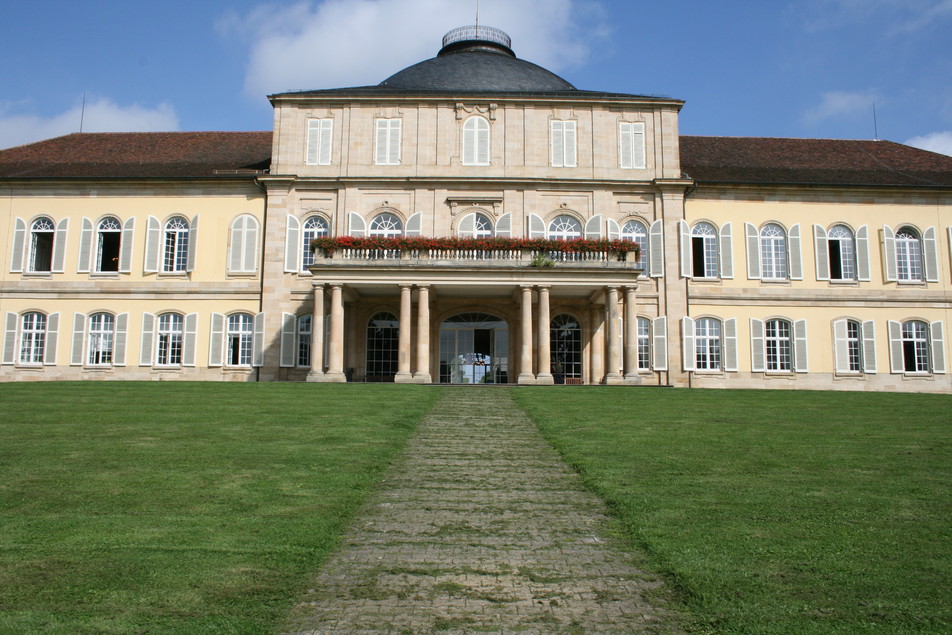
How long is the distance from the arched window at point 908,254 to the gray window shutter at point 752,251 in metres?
5.50

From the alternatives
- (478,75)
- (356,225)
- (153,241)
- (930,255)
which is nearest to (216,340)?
(153,241)

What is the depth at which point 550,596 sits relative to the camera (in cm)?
515

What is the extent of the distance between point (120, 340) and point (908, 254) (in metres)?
30.1

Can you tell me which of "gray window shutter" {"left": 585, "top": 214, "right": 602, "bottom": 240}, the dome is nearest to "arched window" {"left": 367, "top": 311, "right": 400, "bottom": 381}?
"gray window shutter" {"left": 585, "top": 214, "right": 602, "bottom": 240}

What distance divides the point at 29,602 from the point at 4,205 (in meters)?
29.3

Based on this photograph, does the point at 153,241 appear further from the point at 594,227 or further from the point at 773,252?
the point at 773,252

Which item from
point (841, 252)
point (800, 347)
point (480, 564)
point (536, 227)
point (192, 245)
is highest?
point (536, 227)

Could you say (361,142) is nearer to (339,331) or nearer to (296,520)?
(339,331)

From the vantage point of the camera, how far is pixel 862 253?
28.4m

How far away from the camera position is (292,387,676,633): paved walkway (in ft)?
15.6

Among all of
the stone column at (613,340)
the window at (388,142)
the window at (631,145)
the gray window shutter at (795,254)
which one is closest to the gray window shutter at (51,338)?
the window at (388,142)

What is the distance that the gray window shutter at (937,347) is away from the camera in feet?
91.5

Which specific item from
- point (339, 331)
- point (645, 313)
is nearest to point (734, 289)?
point (645, 313)

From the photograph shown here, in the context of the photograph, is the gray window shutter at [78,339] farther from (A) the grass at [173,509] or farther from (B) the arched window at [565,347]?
(B) the arched window at [565,347]
